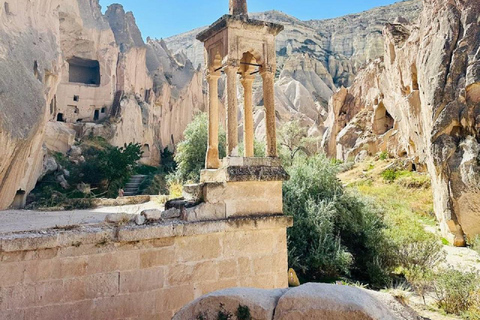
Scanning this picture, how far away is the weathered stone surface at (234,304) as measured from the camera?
7.84 feet

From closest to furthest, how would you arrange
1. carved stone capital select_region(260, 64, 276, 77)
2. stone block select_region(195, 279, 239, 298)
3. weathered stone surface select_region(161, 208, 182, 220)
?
stone block select_region(195, 279, 239, 298)
weathered stone surface select_region(161, 208, 182, 220)
carved stone capital select_region(260, 64, 276, 77)

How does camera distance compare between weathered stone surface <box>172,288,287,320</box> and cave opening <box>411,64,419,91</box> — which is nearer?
weathered stone surface <box>172,288,287,320</box>

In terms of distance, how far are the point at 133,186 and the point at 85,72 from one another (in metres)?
15.0

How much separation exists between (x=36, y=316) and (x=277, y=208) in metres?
3.46

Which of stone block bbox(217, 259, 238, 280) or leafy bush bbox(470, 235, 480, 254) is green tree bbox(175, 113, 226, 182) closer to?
leafy bush bbox(470, 235, 480, 254)

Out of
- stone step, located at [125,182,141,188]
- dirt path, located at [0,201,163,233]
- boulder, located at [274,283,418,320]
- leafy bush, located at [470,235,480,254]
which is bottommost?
leafy bush, located at [470,235,480,254]

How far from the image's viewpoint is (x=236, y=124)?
19.5 feet

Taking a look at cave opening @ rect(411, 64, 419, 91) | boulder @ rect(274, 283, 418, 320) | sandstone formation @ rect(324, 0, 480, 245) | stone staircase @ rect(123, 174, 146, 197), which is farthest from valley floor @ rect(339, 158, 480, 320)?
stone staircase @ rect(123, 174, 146, 197)

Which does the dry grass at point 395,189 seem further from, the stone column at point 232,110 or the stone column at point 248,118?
the stone column at point 232,110

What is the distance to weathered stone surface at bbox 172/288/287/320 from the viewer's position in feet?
7.84

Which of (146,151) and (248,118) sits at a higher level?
(146,151)

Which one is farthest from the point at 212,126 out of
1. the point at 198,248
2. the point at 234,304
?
the point at 234,304

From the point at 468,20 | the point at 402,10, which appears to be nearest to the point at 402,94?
the point at 468,20

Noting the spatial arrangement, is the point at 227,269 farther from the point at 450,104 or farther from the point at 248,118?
the point at 450,104
